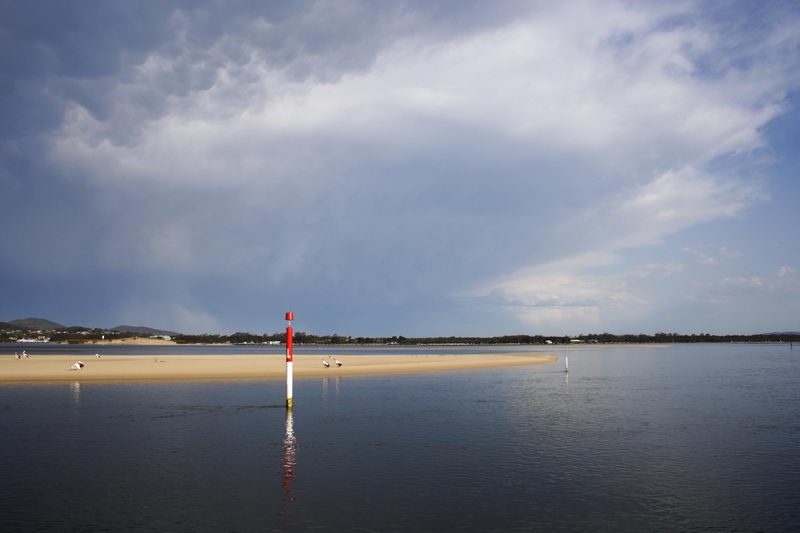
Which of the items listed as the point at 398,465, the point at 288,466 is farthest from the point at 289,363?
the point at 398,465

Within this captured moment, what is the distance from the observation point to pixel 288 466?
17.8 m

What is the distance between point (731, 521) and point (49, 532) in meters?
14.9

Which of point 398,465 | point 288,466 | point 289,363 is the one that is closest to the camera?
point 288,466

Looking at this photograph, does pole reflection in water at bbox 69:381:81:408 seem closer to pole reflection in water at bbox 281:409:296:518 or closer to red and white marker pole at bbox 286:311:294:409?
red and white marker pole at bbox 286:311:294:409

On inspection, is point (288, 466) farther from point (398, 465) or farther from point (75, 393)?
point (75, 393)

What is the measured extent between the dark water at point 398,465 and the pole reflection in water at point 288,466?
0.08m

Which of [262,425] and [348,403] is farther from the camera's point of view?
[348,403]

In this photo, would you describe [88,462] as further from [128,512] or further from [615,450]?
[615,450]

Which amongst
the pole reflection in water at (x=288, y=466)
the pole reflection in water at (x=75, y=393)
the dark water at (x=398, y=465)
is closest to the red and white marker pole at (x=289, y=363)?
the dark water at (x=398, y=465)

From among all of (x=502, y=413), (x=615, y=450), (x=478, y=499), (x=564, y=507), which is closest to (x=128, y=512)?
(x=478, y=499)

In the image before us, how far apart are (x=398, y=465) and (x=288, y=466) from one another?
353cm

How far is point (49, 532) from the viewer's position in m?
11.6

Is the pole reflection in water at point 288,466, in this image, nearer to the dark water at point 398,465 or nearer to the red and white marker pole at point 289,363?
the dark water at point 398,465

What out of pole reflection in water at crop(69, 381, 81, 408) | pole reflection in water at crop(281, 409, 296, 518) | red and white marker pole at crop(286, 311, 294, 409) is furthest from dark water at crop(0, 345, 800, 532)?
red and white marker pole at crop(286, 311, 294, 409)
